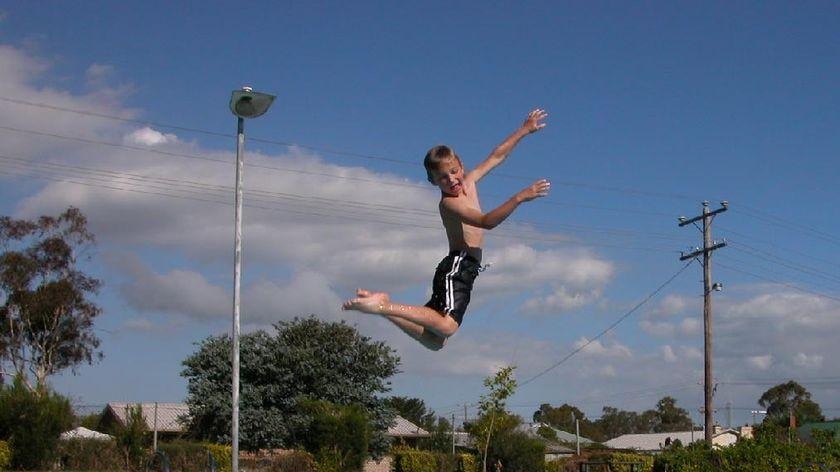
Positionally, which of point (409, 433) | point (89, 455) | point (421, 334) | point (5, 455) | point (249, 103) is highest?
point (249, 103)

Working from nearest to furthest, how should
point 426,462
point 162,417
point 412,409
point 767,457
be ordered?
point 767,457 < point 426,462 < point 162,417 < point 412,409

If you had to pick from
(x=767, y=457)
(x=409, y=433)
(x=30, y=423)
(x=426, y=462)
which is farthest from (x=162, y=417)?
(x=767, y=457)

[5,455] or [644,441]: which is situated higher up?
[5,455]

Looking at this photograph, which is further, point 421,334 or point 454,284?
point 454,284

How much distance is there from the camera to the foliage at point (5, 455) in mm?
23406

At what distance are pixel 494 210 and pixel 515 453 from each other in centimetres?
2629

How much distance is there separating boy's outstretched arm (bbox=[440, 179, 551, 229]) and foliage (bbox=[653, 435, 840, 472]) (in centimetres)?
1756

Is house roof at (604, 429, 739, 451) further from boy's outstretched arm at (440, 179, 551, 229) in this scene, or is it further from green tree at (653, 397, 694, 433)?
boy's outstretched arm at (440, 179, 551, 229)

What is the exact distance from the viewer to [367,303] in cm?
593

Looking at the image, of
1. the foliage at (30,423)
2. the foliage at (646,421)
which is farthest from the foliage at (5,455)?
the foliage at (646,421)

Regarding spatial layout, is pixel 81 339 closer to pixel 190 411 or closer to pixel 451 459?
pixel 190 411

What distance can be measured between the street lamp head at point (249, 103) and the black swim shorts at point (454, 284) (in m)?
8.01

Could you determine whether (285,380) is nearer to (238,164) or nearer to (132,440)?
(132,440)

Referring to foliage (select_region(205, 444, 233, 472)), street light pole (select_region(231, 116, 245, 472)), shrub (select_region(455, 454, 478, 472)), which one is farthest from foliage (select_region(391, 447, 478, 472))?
street light pole (select_region(231, 116, 245, 472))
